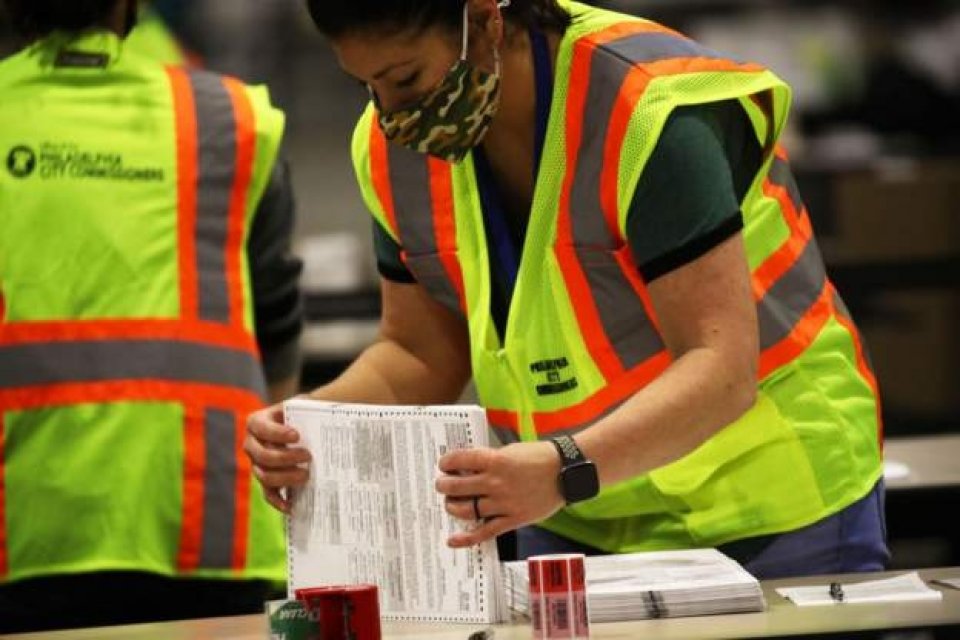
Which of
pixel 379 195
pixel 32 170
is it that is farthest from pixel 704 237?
pixel 32 170

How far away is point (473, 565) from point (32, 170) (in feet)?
3.93

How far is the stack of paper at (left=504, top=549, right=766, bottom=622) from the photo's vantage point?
2.55 m

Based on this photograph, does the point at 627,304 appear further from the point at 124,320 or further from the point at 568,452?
the point at 124,320

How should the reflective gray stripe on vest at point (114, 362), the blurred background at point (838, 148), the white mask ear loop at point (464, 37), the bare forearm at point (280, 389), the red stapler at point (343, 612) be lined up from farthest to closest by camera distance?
the blurred background at point (838, 148) → the bare forearm at point (280, 389) → the reflective gray stripe on vest at point (114, 362) → the white mask ear loop at point (464, 37) → the red stapler at point (343, 612)

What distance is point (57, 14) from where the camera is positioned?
344 centimetres

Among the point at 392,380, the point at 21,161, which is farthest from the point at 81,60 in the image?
the point at 392,380

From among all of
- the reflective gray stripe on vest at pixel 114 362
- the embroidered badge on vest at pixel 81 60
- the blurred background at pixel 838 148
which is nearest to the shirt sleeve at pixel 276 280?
the reflective gray stripe on vest at pixel 114 362

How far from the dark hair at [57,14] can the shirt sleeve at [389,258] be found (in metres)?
0.75

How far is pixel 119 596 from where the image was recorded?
3381 mm

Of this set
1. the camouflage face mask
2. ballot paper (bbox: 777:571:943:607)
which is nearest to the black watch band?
ballot paper (bbox: 777:571:943:607)

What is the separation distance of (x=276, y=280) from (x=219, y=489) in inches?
16.2

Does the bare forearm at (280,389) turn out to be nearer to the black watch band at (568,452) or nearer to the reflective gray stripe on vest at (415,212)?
the reflective gray stripe on vest at (415,212)

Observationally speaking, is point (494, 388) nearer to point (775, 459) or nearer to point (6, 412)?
point (775, 459)

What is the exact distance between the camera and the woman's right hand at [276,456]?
2742 mm
